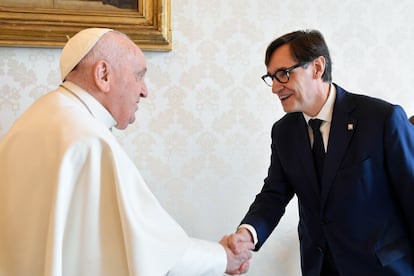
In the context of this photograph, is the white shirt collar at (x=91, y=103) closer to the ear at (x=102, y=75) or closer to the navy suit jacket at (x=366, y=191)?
the ear at (x=102, y=75)

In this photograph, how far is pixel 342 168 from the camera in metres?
1.62

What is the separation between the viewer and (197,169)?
222 centimetres

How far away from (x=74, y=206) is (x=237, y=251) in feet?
2.41

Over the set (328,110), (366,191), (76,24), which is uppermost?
(76,24)

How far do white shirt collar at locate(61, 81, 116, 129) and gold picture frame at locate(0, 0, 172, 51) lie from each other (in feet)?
2.23

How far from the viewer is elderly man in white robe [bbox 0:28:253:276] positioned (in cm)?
118

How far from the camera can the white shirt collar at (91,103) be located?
134 cm

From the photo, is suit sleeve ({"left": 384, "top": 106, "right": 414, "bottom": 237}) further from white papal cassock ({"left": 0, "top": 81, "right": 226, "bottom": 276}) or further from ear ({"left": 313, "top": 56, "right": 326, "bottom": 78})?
white papal cassock ({"left": 0, "top": 81, "right": 226, "bottom": 276})

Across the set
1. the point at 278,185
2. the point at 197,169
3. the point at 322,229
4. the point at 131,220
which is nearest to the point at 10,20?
the point at 197,169

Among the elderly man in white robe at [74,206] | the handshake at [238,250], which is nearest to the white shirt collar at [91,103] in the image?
the elderly man in white robe at [74,206]

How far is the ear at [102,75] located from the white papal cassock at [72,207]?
0.40 feet

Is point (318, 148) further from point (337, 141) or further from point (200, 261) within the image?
point (200, 261)

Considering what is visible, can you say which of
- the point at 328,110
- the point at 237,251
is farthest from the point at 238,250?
the point at 328,110

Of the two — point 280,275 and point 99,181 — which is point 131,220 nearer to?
point 99,181
